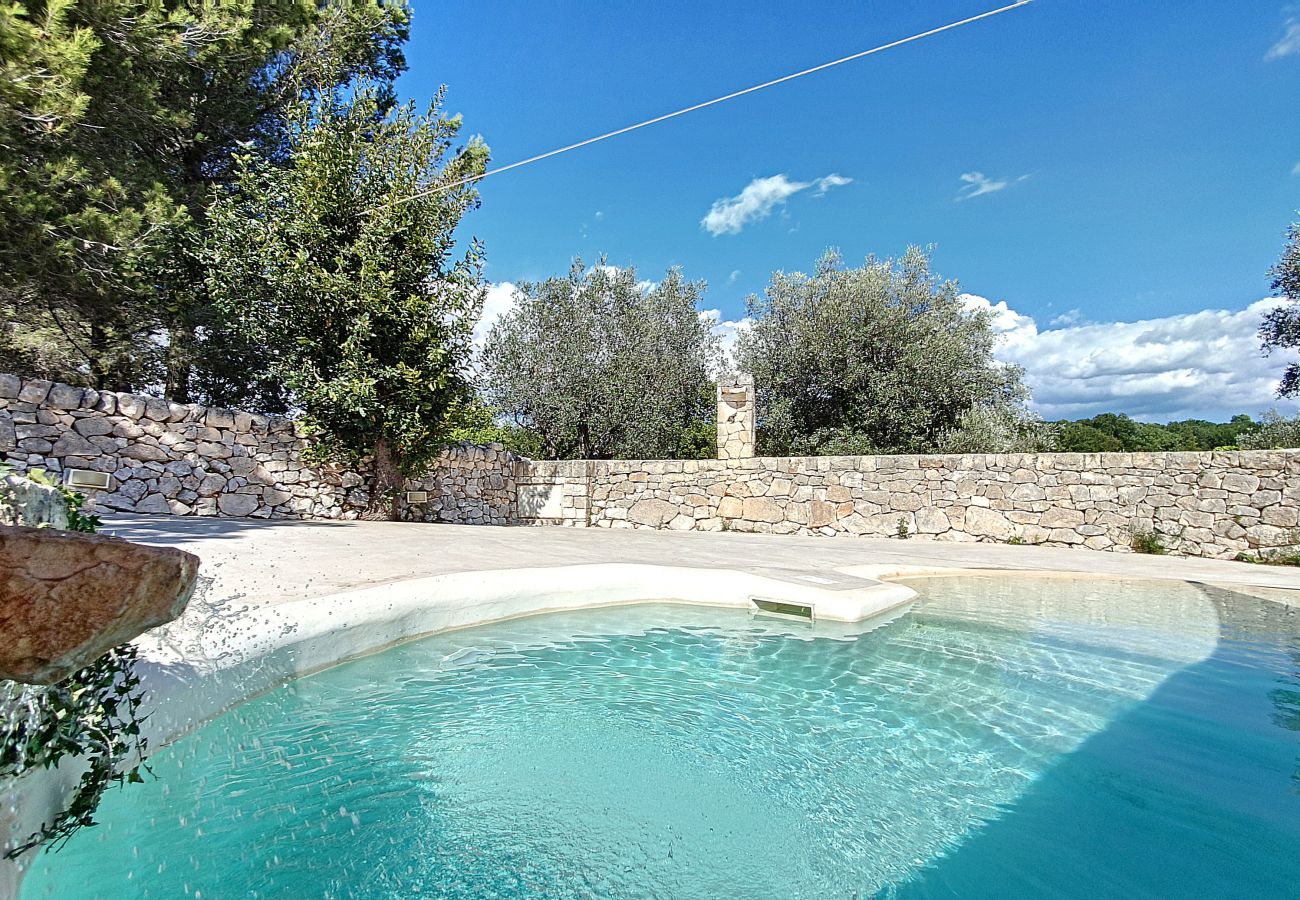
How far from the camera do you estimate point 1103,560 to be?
7.90 metres

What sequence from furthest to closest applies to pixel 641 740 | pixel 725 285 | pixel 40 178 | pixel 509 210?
pixel 725 285 < pixel 509 210 < pixel 40 178 < pixel 641 740

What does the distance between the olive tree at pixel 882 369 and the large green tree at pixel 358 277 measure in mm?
6688

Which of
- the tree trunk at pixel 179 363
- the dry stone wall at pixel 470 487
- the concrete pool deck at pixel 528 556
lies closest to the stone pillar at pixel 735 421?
the concrete pool deck at pixel 528 556

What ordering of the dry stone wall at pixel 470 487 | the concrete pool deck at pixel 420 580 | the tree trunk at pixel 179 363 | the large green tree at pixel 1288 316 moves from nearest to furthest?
1. the concrete pool deck at pixel 420 580
2. the tree trunk at pixel 179 363
3. the large green tree at pixel 1288 316
4. the dry stone wall at pixel 470 487

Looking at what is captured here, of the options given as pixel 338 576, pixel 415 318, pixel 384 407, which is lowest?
pixel 338 576

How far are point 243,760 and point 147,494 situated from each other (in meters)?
7.57

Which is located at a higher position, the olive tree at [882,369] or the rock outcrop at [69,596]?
the olive tree at [882,369]

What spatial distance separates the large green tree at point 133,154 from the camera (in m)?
6.78

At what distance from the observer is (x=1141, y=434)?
75.7 feet

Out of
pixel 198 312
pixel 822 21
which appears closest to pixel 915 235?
pixel 822 21

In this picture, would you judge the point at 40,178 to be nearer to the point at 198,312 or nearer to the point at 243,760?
the point at 198,312

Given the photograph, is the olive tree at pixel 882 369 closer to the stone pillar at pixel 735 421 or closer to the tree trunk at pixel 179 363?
the stone pillar at pixel 735 421

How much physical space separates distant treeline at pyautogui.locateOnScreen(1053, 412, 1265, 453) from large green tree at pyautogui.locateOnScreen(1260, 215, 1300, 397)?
7836 mm

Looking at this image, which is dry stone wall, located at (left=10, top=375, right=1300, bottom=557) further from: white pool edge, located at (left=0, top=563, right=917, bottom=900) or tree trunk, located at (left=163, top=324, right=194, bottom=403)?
white pool edge, located at (left=0, top=563, right=917, bottom=900)
